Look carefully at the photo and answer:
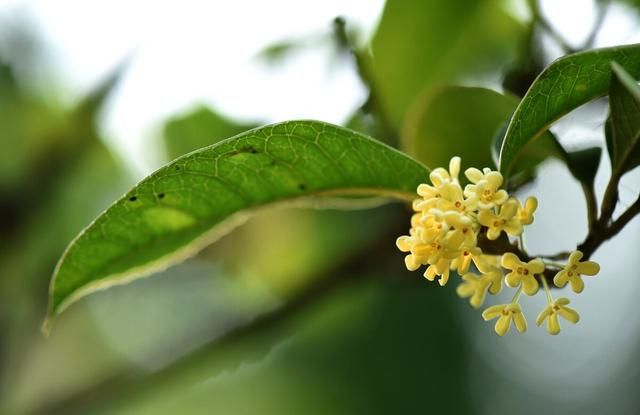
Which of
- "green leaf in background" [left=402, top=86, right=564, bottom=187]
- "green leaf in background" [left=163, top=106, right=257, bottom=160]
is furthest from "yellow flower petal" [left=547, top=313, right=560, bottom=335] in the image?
"green leaf in background" [left=163, top=106, right=257, bottom=160]

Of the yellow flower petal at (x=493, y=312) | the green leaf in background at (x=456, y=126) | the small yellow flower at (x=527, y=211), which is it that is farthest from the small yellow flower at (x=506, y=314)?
the green leaf in background at (x=456, y=126)

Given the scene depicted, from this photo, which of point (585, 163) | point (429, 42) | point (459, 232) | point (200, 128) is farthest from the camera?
point (200, 128)

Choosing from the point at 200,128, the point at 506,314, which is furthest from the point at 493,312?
the point at 200,128

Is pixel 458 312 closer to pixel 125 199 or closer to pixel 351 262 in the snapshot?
pixel 351 262

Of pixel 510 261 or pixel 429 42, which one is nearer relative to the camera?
pixel 510 261

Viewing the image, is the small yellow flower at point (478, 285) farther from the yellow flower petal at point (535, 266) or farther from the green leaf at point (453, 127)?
the green leaf at point (453, 127)

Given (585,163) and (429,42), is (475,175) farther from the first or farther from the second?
(429,42)

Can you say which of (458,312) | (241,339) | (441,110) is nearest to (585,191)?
(441,110)
